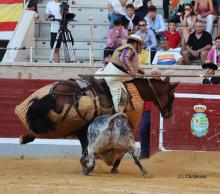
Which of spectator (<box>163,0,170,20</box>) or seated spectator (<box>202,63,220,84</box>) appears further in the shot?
spectator (<box>163,0,170,20</box>)

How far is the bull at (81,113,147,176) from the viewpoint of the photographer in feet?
35.1

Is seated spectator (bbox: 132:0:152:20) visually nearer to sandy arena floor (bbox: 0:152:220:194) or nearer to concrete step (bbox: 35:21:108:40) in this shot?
concrete step (bbox: 35:21:108:40)

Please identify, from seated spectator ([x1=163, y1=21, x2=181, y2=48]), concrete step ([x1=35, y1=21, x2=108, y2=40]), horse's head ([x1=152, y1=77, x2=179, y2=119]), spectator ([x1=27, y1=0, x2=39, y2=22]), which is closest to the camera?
horse's head ([x1=152, y1=77, x2=179, y2=119])

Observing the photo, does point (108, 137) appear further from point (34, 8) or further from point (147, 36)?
point (34, 8)

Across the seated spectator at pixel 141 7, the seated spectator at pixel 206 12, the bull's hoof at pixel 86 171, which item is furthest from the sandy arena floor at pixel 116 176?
the seated spectator at pixel 141 7

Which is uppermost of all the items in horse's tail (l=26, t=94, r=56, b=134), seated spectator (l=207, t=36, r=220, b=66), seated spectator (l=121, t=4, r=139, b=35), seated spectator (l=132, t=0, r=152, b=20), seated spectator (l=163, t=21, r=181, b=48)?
seated spectator (l=132, t=0, r=152, b=20)

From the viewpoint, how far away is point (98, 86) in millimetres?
10953

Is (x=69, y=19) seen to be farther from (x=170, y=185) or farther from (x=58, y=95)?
(x=170, y=185)

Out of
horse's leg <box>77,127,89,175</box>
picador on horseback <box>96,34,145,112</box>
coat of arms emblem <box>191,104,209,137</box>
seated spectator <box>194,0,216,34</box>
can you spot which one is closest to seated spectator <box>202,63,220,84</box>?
coat of arms emblem <box>191,104,209,137</box>

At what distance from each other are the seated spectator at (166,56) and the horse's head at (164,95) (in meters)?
3.74

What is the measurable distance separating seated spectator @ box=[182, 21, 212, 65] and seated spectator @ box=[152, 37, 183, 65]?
129 mm

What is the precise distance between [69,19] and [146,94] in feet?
14.7

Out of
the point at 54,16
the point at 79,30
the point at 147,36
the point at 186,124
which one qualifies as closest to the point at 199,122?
the point at 186,124

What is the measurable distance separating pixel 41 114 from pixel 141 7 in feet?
20.3
